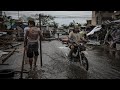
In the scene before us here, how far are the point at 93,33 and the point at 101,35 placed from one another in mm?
1026
